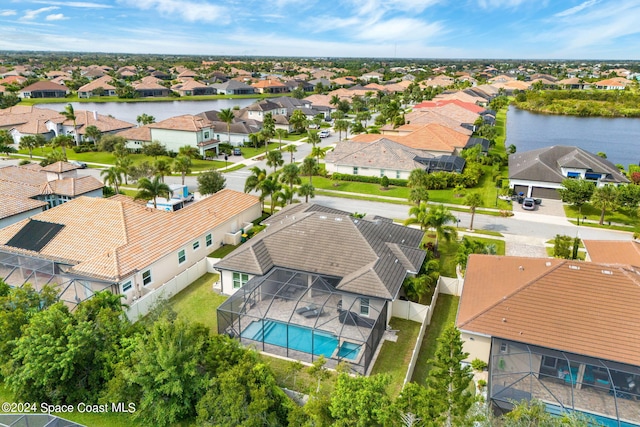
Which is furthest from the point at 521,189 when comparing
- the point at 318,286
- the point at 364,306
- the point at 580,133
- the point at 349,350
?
the point at 580,133

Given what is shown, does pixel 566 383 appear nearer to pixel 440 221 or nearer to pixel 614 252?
pixel 614 252

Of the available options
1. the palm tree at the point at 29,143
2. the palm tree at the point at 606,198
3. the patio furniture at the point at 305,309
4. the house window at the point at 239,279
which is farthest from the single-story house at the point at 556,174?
the palm tree at the point at 29,143

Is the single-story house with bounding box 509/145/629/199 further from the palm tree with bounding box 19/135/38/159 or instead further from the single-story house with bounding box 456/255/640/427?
the palm tree with bounding box 19/135/38/159

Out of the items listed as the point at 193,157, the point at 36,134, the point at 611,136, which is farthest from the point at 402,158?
the point at 611,136

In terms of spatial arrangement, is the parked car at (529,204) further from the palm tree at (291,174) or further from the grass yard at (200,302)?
the grass yard at (200,302)

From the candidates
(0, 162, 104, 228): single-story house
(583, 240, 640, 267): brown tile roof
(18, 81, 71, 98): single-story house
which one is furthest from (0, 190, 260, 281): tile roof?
(18, 81, 71, 98): single-story house
